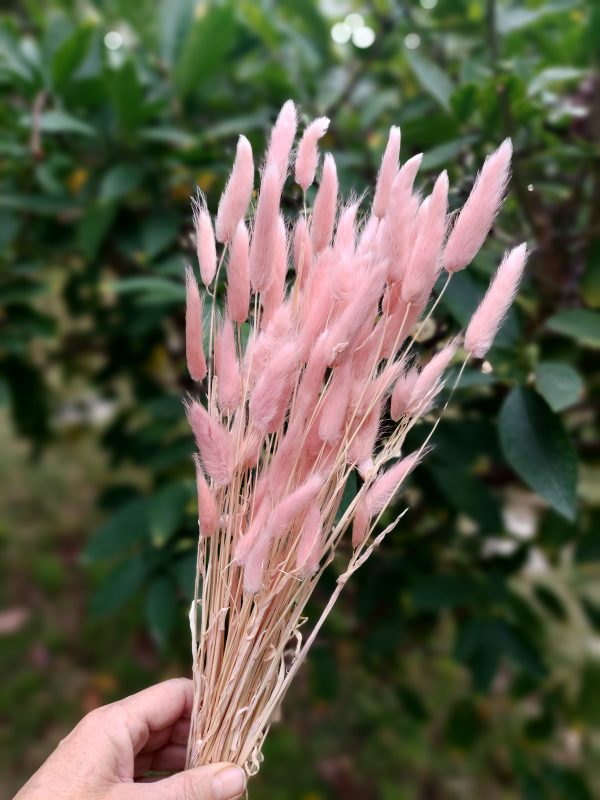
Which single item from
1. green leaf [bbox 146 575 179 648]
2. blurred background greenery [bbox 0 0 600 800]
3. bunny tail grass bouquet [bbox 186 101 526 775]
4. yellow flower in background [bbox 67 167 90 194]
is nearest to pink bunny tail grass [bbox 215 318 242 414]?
bunny tail grass bouquet [bbox 186 101 526 775]

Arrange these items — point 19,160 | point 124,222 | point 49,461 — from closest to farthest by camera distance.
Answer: point 19,160 < point 124,222 < point 49,461

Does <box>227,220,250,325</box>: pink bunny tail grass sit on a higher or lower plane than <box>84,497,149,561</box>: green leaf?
higher

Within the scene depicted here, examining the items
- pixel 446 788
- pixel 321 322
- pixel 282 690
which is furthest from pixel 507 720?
pixel 321 322

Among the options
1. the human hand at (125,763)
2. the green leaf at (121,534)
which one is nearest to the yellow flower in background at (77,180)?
the green leaf at (121,534)

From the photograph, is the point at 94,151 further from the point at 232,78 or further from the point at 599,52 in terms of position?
the point at 599,52

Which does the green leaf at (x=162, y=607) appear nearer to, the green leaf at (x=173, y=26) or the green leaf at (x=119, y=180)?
the green leaf at (x=119, y=180)

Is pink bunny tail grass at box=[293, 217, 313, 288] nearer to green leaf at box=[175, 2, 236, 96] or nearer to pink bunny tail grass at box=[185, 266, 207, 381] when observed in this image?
pink bunny tail grass at box=[185, 266, 207, 381]
